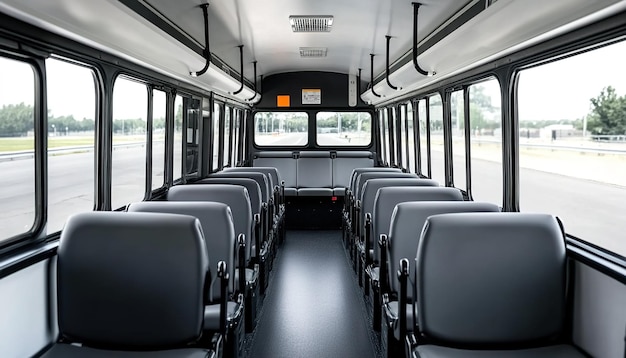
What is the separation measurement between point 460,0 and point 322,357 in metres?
2.62

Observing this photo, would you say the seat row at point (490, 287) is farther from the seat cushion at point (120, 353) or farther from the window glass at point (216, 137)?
the window glass at point (216, 137)

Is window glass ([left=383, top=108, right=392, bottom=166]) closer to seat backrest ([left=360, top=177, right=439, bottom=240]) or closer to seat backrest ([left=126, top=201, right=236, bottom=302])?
seat backrest ([left=360, top=177, right=439, bottom=240])

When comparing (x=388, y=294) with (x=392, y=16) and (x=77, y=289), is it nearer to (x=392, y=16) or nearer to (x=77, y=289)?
(x=77, y=289)

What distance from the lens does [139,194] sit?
4160 mm

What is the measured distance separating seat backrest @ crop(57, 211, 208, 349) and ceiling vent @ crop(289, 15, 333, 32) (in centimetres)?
291

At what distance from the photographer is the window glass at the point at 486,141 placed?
379cm

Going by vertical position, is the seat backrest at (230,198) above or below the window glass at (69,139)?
below

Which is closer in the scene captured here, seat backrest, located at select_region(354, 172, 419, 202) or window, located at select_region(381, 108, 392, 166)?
seat backrest, located at select_region(354, 172, 419, 202)

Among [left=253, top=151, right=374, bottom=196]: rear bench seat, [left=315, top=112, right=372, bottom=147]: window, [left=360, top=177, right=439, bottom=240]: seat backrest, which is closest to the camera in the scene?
[left=360, top=177, right=439, bottom=240]: seat backrest

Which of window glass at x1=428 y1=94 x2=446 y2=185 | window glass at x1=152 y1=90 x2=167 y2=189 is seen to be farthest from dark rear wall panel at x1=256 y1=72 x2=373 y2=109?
window glass at x1=152 y1=90 x2=167 y2=189

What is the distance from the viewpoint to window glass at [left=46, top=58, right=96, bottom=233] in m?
2.71

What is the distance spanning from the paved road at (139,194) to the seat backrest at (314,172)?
184 inches

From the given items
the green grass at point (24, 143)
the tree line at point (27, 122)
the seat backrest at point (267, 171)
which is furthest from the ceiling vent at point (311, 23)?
the green grass at point (24, 143)

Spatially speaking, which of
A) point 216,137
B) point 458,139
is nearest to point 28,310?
point 458,139
